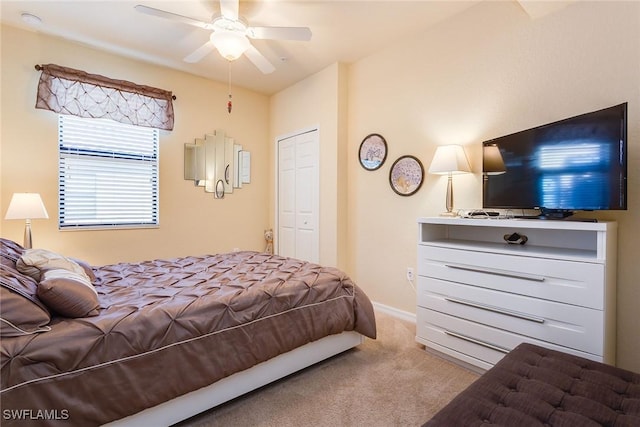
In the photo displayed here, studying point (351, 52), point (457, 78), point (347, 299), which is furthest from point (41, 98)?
point (457, 78)

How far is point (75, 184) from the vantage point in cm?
322

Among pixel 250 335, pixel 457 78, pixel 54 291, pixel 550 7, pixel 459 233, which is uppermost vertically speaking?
pixel 550 7

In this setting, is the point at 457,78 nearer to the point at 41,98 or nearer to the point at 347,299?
the point at 347,299

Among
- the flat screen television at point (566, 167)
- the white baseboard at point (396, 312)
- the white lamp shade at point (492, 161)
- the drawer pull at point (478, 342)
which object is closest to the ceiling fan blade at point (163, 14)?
the white lamp shade at point (492, 161)

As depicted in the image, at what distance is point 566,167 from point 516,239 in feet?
1.99

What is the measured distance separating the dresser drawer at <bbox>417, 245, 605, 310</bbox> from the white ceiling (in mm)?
2071

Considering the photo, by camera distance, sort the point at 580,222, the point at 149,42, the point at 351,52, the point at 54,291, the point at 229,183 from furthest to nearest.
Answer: the point at 229,183 → the point at 351,52 → the point at 149,42 → the point at 580,222 → the point at 54,291

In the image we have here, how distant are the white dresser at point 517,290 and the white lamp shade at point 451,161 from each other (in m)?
0.45

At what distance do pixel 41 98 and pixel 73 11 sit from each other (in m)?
0.89

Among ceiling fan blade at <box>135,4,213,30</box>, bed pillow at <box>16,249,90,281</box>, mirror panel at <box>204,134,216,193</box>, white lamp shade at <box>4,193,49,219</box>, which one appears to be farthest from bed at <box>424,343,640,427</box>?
mirror panel at <box>204,134,216,193</box>

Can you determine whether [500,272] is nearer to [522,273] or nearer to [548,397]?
[522,273]

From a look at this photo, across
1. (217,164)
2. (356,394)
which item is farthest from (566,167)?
(217,164)

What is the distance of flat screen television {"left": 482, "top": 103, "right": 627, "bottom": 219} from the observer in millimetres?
1639

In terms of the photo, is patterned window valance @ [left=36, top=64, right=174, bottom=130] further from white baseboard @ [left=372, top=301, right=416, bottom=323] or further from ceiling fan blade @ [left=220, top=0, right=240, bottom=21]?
white baseboard @ [left=372, top=301, right=416, bottom=323]
